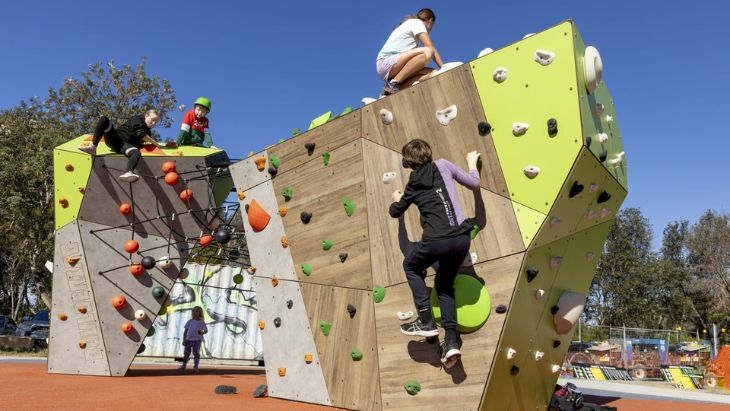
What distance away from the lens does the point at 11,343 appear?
1571 cm

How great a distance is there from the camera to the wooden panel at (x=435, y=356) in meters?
4.68

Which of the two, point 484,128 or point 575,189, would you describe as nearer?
point 575,189

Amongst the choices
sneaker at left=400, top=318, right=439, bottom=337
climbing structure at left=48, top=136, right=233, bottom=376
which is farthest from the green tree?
sneaker at left=400, top=318, right=439, bottom=337

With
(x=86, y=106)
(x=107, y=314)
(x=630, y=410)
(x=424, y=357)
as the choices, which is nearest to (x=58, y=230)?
(x=107, y=314)

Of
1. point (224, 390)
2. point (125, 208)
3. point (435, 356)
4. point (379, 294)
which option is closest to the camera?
point (435, 356)

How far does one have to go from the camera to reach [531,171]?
183 inches

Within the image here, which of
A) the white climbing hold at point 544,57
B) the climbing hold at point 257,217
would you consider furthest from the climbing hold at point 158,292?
the white climbing hold at point 544,57

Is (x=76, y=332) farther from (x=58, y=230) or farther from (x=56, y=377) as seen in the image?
(x=58, y=230)

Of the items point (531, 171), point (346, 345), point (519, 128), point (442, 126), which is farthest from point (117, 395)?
point (519, 128)

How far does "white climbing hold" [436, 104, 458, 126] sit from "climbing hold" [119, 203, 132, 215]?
5.75m

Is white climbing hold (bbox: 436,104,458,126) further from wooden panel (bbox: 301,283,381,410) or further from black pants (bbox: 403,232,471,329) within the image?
wooden panel (bbox: 301,283,381,410)

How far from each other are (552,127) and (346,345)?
115 inches

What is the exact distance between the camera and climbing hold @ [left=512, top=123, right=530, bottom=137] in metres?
4.73

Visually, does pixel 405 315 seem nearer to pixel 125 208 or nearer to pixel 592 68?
pixel 592 68
